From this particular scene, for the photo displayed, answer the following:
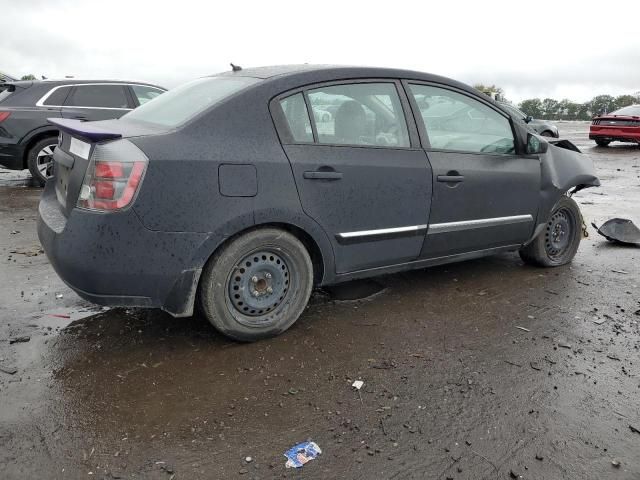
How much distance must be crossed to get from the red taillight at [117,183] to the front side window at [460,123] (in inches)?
80.6

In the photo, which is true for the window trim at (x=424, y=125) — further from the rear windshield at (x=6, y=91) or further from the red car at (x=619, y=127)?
the red car at (x=619, y=127)

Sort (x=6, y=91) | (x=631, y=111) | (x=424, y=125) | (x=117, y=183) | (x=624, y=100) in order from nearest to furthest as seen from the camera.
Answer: (x=117, y=183)
(x=424, y=125)
(x=6, y=91)
(x=631, y=111)
(x=624, y=100)

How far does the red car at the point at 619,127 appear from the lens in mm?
16797

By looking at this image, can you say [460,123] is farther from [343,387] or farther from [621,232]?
[621,232]

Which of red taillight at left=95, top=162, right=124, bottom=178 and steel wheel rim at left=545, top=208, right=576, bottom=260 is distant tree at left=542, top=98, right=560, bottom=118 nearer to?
steel wheel rim at left=545, top=208, right=576, bottom=260

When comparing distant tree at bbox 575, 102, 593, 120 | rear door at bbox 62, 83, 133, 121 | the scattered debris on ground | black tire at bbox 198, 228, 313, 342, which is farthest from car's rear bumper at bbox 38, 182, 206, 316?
distant tree at bbox 575, 102, 593, 120

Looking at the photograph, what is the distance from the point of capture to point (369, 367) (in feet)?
9.91

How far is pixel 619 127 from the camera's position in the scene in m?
17.0

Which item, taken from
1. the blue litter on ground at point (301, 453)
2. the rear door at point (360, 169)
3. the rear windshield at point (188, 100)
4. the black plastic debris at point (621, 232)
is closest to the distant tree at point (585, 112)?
the black plastic debris at point (621, 232)

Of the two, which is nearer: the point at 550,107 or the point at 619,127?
the point at 619,127

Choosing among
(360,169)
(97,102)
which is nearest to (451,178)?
(360,169)

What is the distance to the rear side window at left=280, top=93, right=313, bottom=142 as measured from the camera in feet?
10.6

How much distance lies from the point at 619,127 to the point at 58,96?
1652 centimetres

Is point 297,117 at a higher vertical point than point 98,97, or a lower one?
lower
